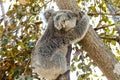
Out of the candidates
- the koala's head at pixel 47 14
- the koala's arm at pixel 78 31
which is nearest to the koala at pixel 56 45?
the koala's arm at pixel 78 31

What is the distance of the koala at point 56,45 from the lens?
8.87 ft

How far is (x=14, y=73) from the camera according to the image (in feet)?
7.93

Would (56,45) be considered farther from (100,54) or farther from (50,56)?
(100,54)

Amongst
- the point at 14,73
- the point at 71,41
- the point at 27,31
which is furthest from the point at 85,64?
the point at 14,73

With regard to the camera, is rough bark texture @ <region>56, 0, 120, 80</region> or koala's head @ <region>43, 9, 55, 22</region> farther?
koala's head @ <region>43, 9, 55, 22</region>

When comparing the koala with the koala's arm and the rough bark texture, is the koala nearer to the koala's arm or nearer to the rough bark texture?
the koala's arm

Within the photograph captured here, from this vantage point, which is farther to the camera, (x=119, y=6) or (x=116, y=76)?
(x=119, y=6)

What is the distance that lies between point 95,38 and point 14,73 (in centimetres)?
75

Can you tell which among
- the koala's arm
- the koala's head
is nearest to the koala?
the koala's arm

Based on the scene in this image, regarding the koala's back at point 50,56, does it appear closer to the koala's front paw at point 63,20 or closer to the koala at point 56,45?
the koala at point 56,45

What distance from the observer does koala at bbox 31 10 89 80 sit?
8.87ft

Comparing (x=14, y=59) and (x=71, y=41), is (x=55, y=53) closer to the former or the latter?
(x=71, y=41)

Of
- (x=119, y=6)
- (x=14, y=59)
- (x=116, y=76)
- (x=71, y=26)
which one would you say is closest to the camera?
(x=116, y=76)

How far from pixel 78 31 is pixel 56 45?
253 mm
